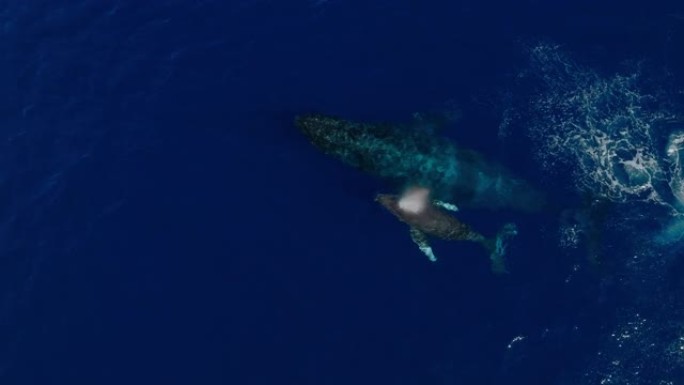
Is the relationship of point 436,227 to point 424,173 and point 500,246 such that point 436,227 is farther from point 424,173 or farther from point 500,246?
point 424,173

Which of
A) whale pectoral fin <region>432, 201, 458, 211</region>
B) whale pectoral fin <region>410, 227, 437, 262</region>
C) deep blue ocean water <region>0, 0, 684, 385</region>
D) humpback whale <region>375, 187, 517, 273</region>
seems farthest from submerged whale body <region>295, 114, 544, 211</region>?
whale pectoral fin <region>410, 227, 437, 262</region>

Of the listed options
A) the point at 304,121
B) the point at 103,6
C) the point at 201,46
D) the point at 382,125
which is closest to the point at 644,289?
the point at 382,125

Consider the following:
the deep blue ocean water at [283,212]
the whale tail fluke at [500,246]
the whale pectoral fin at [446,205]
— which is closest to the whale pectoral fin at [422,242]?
the deep blue ocean water at [283,212]

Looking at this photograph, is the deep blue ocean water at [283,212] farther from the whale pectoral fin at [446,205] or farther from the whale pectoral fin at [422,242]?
the whale pectoral fin at [446,205]

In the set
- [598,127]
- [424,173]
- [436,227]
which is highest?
[598,127]

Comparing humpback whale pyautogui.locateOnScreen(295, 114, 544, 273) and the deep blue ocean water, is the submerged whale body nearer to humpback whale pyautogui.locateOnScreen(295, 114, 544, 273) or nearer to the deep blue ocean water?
humpback whale pyautogui.locateOnScreen(295, 114, 544, 273)

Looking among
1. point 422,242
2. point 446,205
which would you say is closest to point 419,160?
point 446,205
